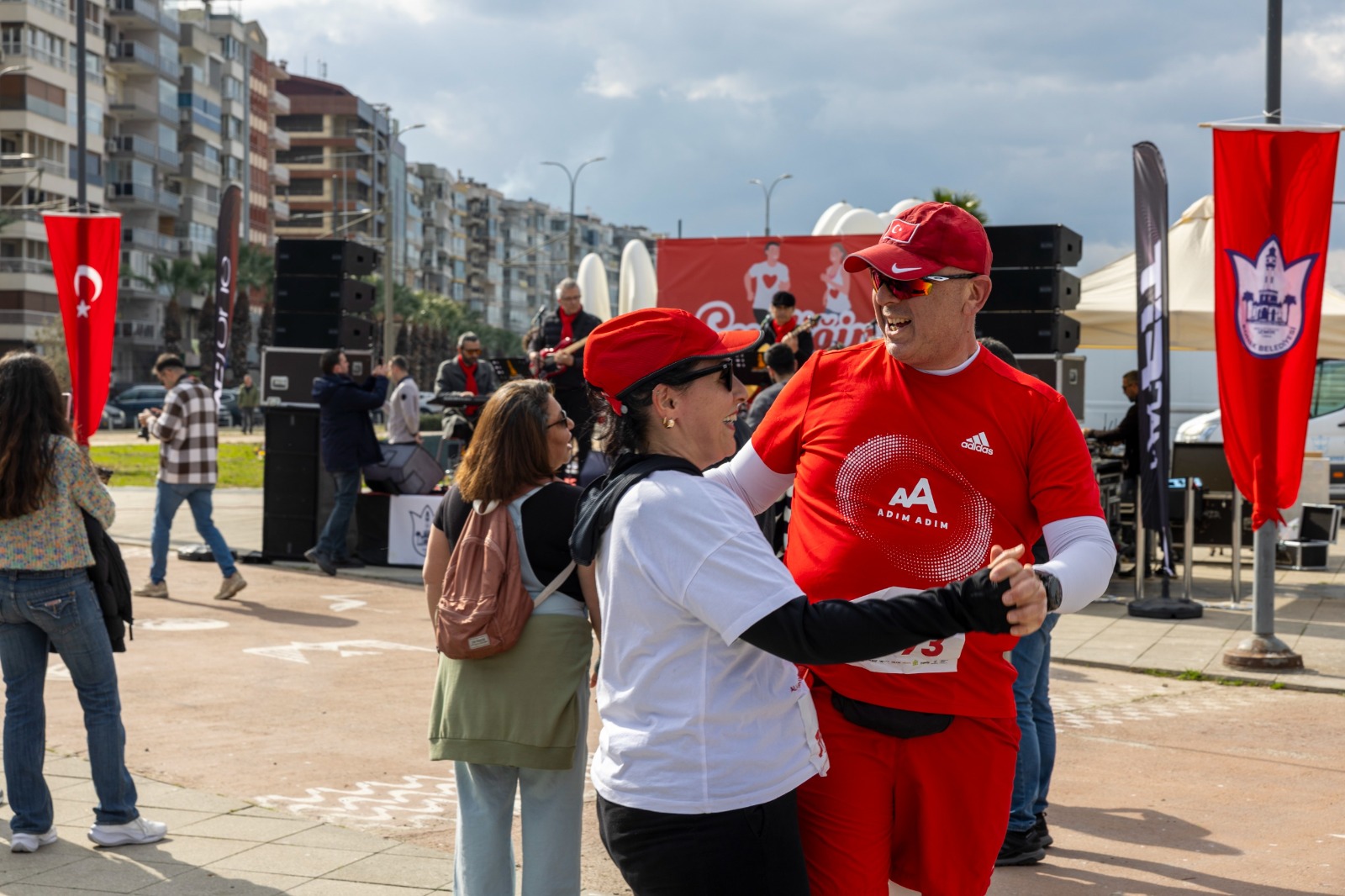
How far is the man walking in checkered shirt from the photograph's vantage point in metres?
11.5

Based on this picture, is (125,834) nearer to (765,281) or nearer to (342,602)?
(342,602)

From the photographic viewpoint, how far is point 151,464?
97.8 feet

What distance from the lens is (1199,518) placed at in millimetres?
14156

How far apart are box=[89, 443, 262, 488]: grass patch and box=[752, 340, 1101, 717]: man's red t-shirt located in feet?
71.1

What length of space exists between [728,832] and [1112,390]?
27617 mm

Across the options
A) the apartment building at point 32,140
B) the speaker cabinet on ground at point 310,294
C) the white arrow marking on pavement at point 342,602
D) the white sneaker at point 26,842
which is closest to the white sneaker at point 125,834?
the white sneaker at point 26,842

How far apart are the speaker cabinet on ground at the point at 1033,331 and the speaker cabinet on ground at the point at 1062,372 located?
0.06 m

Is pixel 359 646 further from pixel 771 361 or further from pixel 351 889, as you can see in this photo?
pixel 351 889

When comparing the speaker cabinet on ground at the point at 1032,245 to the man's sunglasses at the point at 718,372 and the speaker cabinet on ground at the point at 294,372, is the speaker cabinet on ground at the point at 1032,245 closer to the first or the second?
the speaker cabinet on ground at the point at 294,372

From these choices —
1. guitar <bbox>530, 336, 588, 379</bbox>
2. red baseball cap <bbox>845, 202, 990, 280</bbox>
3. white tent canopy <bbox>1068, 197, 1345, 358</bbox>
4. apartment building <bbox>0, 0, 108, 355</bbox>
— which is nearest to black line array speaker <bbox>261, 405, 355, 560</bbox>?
guitar <bbox>530, 336, 588, 379</bbox>

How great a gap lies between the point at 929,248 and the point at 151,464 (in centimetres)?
2941

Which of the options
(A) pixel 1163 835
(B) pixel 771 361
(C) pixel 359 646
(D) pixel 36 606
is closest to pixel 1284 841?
(A) pixel 1163 835

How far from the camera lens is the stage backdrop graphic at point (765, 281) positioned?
15.9 m

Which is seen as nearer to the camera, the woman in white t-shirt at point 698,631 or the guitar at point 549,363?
the woman in white t-shirt at point 698,631
